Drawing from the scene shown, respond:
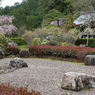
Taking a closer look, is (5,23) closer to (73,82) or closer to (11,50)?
(11,50)

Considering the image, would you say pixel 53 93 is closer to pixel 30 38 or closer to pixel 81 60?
Answer: pixel 81 60

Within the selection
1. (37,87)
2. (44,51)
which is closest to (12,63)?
(37,87)

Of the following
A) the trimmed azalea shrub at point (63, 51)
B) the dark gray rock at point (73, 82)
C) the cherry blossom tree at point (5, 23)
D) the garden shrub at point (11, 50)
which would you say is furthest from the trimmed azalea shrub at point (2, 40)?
the dark gray rock at point (73, 82)

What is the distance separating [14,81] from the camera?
605 cm

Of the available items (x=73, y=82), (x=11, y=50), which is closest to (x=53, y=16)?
(x=11, y=50)

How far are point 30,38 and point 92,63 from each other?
503 inches

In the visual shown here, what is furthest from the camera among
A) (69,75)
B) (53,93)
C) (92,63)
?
(92,63)

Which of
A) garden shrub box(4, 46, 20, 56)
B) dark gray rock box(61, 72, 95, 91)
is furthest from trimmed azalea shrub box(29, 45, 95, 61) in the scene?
dark gray rock box(61, 72, 95, 91)

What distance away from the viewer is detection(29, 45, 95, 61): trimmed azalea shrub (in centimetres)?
1177

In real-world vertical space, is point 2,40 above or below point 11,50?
above

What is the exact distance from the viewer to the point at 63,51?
1324 centimetres

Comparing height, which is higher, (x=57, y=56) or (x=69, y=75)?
(x=69, y=75)

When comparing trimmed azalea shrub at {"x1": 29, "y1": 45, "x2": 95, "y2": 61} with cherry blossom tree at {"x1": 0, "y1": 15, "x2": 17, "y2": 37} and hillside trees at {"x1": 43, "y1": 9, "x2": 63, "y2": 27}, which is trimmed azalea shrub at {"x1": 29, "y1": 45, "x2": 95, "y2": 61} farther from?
hillside trees at {"x1": 43, "y1": 9, "x2": 63, "y2": 27}

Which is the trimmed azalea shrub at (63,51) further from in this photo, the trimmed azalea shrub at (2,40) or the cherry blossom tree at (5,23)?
the trimmed azalea shrub at (2,40)
